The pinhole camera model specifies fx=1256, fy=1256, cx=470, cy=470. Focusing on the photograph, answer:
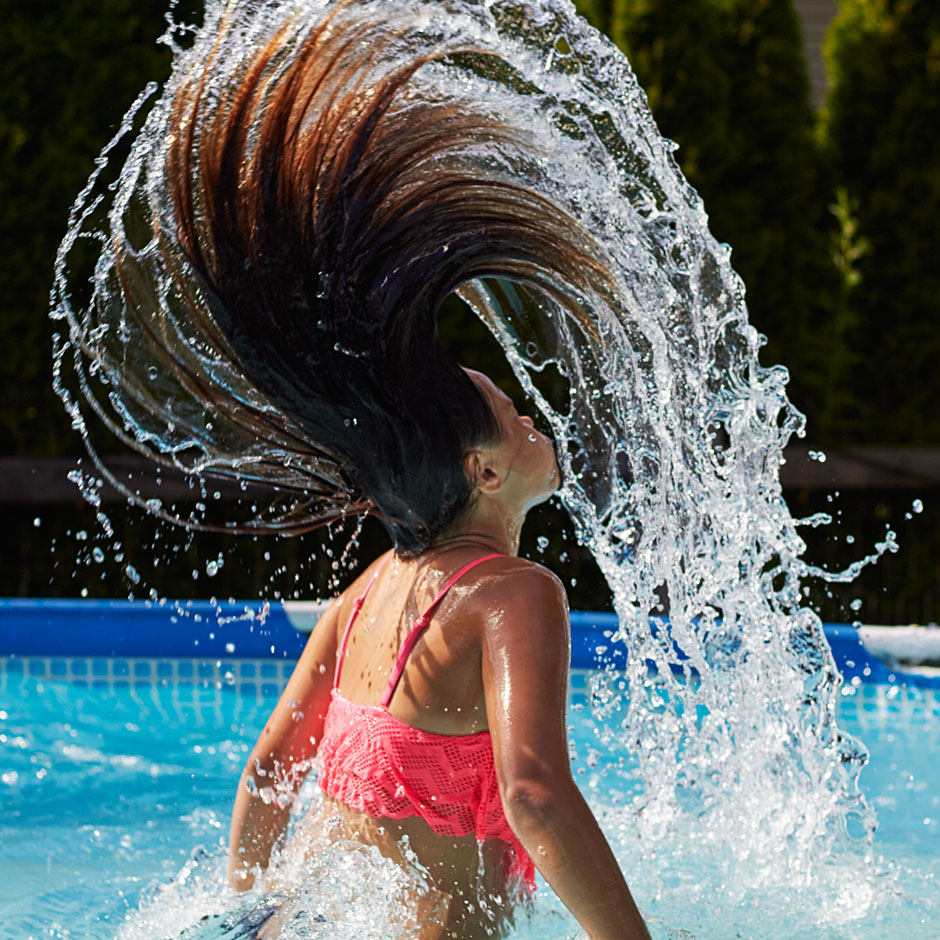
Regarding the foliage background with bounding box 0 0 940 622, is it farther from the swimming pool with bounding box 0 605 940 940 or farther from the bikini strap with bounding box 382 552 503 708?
the bikini strap with bounding box 382 552 503 708

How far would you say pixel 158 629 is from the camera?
452 centimetres

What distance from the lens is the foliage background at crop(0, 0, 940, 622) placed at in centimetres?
576

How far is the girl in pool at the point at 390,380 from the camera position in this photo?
1.76 meters

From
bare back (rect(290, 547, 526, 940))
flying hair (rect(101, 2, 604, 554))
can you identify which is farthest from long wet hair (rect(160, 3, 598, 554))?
bare back (rect(290, 547, 526, 940))

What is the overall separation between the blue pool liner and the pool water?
53 millimetres

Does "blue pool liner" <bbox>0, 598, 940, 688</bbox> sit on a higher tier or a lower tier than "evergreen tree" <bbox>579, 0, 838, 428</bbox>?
lower

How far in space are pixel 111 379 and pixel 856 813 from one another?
Answer: 229 centimetres

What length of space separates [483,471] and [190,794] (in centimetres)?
208

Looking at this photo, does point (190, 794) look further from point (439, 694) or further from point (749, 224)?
point (749, 224)

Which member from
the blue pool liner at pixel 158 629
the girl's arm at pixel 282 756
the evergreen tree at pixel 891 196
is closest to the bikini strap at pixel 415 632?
the girl's arm at pixel 282 756

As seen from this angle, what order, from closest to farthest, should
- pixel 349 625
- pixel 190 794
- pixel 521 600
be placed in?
pixel 521 600 → pixel 349 625 → pixel 190 794

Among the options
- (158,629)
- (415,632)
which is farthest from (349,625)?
(158,629)

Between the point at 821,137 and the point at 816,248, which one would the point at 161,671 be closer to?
the point at 816,248

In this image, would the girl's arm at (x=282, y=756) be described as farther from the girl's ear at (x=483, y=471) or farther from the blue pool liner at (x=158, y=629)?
the blue pool liner at (x=158, y=629)
